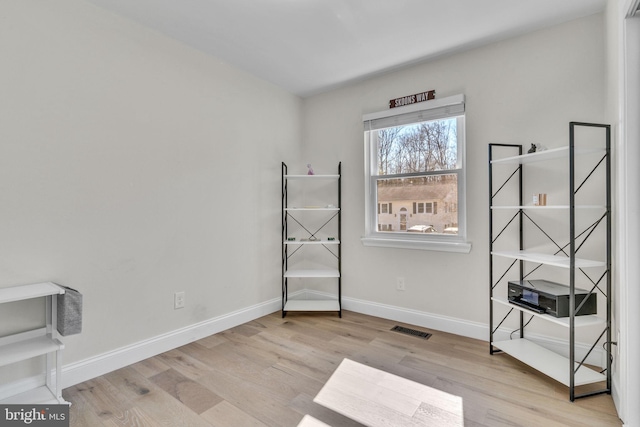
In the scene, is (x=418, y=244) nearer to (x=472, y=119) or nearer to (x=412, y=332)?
(x=412, y=332)

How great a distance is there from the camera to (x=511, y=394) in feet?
6.24

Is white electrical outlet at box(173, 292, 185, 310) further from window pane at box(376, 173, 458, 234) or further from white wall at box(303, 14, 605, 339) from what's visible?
window pane at box(376, 173, 458, 234)

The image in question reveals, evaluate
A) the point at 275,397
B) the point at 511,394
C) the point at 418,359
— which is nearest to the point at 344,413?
the point at 275,397

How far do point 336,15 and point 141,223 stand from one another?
2090mm

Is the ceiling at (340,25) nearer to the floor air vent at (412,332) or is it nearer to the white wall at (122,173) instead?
the white wall at (122,173)

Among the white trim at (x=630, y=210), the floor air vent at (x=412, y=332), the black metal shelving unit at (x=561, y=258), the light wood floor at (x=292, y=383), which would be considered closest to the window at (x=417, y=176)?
the black metal shelving unit at (x=561, y=258)

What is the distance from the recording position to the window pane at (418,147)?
2939mm

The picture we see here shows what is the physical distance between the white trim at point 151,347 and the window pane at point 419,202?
168 centimetres

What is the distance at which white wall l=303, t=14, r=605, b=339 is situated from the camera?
2287 mm

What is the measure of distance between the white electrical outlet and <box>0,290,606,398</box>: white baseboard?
8.0 inches

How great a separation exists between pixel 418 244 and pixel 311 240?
1.16 m

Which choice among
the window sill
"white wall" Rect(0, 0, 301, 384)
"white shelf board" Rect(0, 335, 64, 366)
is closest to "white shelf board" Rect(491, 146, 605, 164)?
the window sill

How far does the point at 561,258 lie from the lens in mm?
2061

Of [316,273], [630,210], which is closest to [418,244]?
[316,273]
